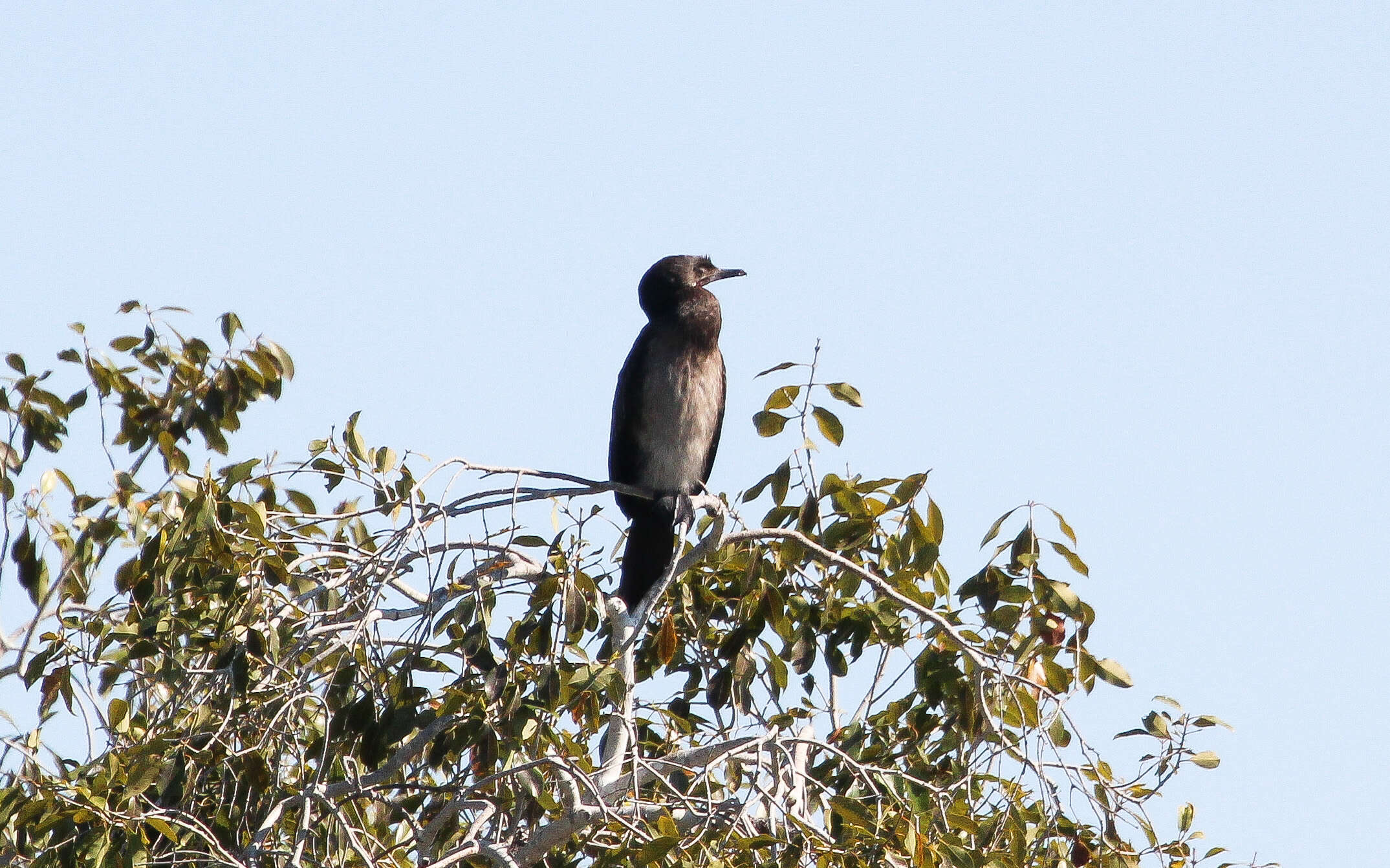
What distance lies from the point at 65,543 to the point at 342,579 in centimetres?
147

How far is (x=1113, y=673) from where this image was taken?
3480 millimetres

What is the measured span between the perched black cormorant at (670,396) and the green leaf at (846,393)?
176 centimetres

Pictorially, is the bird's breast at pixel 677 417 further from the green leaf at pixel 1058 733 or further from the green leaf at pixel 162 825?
the green leaf at pixel 162 825

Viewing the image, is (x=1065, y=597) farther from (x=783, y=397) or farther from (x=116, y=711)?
(x=116, y=711)

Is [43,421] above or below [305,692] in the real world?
above

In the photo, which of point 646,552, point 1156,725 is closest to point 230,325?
point 646,552

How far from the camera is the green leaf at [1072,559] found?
3.49 meters

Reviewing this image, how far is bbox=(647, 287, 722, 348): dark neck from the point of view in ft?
18.6

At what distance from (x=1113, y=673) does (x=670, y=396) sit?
7.98 feet

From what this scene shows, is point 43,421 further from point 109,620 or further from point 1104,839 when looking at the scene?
point 1104,839

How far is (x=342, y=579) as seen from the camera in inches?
137

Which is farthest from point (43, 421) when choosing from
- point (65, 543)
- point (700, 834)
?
point (700, 834)

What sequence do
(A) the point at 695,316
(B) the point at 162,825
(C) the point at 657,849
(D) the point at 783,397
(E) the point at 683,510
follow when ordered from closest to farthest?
(C) the point at 657,849
(B) the point at 162,825
(D) the point at 783,397
(E) the point at 683,510
(A) the point at 695,316

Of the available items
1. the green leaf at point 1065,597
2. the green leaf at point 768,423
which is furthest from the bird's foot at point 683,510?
the green leaf at point 1065,597
